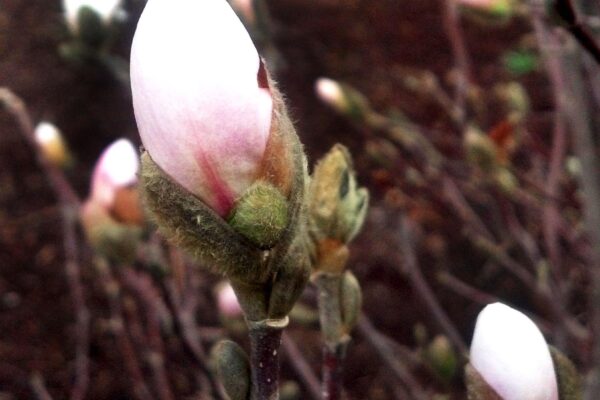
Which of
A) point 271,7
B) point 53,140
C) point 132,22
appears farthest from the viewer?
point 271,7

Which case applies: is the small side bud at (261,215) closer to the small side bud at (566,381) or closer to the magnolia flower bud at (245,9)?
the small side bud at (566,381)

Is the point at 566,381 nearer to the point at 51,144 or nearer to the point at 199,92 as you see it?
the point at 199,92

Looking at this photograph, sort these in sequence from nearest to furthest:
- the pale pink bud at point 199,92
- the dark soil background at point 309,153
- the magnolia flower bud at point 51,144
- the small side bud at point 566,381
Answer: the pale pink bud at point 199,92 < the small side bud at point 566,381 < the magnolia flower bud at point 51,144 < the dark soil background at point 309,153

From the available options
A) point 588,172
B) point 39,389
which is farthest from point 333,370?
point 39,389

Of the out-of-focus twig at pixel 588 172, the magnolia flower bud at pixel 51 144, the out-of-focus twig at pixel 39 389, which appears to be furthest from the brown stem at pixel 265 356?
the out-of-focus twig at pixel 39 389

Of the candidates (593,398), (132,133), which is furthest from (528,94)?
(593,398)

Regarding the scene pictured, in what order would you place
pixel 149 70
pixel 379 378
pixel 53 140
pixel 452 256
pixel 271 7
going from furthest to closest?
pixel 271 7 → pixel 452 256 → pixel 379 378 → pixel 53 140 → pixel 149 70

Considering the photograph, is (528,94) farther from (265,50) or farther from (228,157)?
(228,157)
